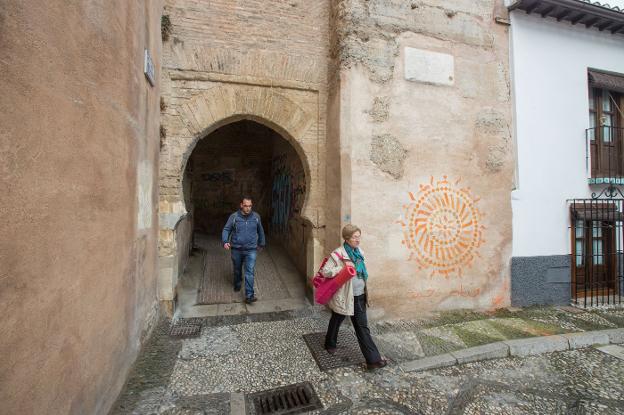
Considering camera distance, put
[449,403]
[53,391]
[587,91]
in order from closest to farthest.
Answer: [53,391] → [449,403] → [587,91]

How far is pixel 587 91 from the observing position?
5719 mm

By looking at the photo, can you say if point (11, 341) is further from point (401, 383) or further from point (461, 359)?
point (461, 359)

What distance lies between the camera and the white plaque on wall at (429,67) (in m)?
Answer: 4.66

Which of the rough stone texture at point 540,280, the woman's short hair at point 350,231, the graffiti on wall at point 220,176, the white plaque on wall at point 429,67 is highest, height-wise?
the white plaque on wall at point 429,67

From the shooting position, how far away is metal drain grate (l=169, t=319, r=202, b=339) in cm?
379

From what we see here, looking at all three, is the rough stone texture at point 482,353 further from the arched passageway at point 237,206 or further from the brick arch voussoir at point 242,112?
the brick arch voussoir at point 242,112

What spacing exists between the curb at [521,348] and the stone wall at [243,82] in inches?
82.8

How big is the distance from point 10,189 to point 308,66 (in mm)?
4115

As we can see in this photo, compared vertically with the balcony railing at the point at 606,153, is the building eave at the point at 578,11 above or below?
above

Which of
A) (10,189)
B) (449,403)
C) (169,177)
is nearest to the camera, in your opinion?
(10,189)

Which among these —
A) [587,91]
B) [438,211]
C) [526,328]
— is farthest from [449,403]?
[587,91]

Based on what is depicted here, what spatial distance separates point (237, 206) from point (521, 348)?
293 inches

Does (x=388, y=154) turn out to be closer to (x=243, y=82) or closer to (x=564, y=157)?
(x=243, y=82)

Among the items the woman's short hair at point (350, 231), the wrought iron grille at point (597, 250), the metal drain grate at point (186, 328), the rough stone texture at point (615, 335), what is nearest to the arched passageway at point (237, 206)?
the metal drain grate at point (186, 328)
